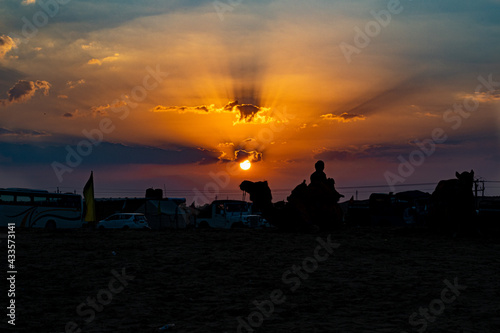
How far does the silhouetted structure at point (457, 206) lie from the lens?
24.3m

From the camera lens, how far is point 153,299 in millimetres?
12438

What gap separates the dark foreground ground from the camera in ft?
34.4

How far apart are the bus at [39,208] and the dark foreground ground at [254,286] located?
26.6 m

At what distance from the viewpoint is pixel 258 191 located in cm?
2781

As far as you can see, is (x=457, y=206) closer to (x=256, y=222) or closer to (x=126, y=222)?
(x=256, y=222)

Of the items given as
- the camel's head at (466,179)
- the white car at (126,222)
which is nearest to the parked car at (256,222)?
the white car at (126,222)

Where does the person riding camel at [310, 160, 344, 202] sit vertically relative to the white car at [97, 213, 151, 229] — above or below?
above

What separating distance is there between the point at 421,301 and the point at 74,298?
25.7ft

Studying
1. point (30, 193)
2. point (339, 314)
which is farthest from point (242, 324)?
point (30, 193)

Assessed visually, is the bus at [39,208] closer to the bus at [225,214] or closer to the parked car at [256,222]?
the bus at [225,214]

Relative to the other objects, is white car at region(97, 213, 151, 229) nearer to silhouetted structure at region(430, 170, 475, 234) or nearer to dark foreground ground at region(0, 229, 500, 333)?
dark foreground ground at region(0, 229, 500, 333)

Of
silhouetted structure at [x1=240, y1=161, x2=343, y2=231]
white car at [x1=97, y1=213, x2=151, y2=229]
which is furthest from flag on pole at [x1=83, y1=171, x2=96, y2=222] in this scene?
silhouetted structure at [x1=240, y1=161, x2=343, y2=231]

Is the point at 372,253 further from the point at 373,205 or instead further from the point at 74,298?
the point at 373,205

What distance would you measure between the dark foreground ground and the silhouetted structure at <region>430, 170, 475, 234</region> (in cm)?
274
